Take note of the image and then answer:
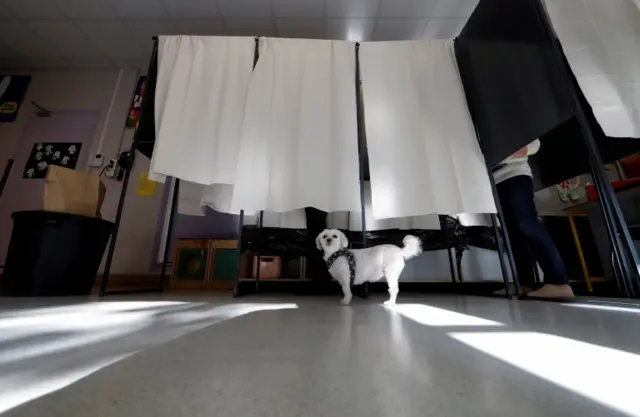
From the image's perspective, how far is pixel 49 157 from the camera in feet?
10.5

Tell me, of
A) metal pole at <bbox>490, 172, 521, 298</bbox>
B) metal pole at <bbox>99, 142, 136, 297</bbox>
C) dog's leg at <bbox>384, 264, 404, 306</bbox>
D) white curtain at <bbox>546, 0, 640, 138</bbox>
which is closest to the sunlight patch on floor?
dog's leg at <bbox>384, 264, 404, 306</bbox>

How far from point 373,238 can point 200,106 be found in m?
1.30

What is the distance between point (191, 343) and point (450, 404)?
1.36ft

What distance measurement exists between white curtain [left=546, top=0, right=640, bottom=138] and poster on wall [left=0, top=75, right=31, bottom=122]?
16.0ft

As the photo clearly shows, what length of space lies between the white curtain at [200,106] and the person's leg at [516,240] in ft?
4.85

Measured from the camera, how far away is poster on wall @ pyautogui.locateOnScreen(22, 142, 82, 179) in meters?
3.15

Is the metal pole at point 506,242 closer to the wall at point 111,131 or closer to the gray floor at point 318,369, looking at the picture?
the gray floor at point 318,369

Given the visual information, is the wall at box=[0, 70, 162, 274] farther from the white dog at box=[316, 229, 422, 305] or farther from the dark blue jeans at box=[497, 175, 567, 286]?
the dark blue jeans at box=[497, 175, 567, 286]

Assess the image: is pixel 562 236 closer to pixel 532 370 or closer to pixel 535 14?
pixel 535 14

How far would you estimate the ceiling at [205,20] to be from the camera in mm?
2631

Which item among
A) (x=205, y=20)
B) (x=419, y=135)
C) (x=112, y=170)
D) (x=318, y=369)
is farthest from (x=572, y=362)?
(x=112, y=170)

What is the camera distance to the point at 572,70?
1.21m

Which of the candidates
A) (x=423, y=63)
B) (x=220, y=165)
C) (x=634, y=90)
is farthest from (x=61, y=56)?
(x=634, y=90)

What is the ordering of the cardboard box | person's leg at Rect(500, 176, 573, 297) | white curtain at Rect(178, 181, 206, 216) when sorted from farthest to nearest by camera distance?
white curtain at Rect(178, 181, 206, 216)
the cardboard box
person's leg at Rect(500, 176, 573, 297)
